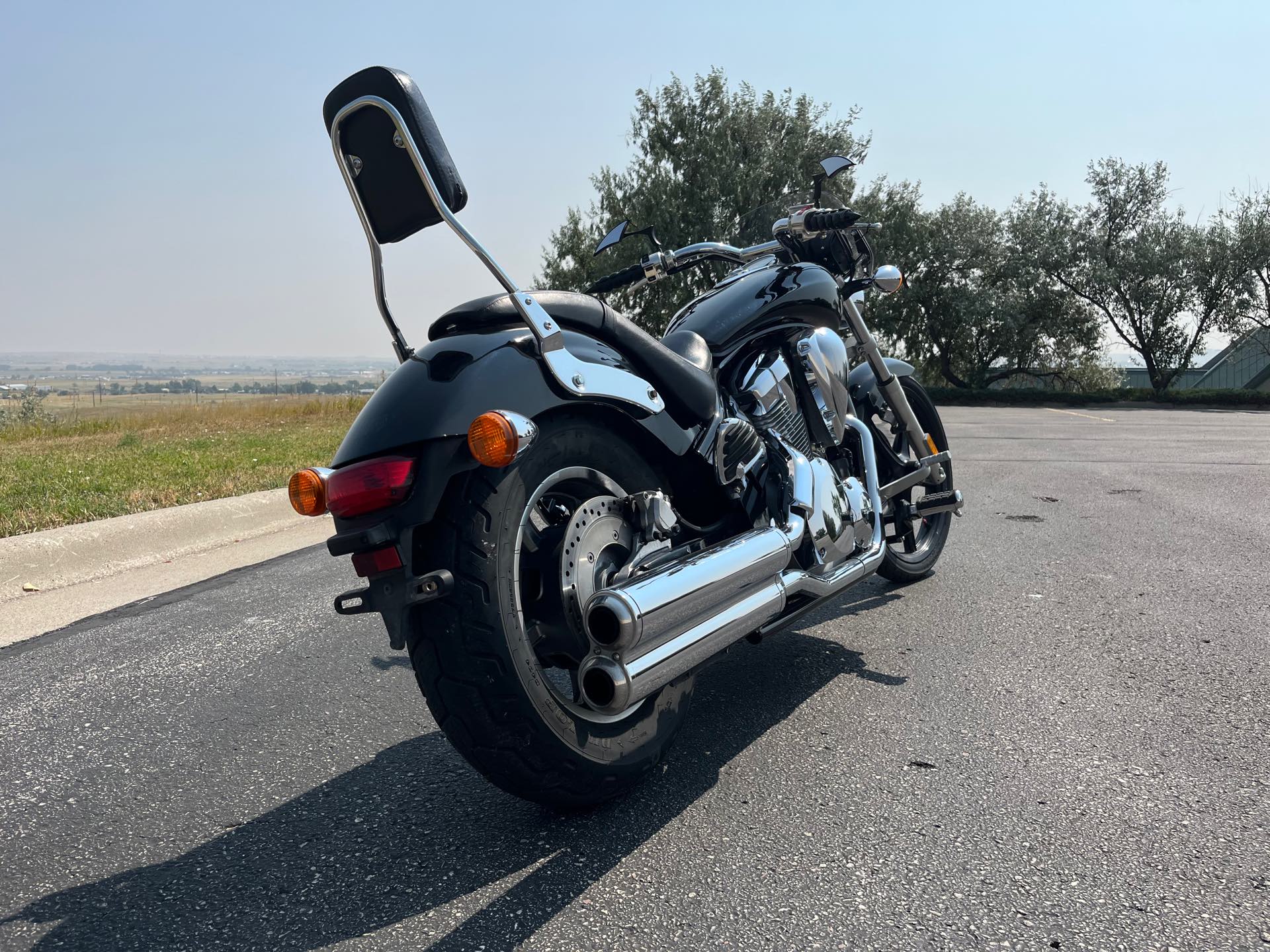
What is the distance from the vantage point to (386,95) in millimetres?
2021

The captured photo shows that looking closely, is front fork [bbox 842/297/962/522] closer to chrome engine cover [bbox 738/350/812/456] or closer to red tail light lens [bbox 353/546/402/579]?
chrome engine cover [bbox 738/350/812/456]

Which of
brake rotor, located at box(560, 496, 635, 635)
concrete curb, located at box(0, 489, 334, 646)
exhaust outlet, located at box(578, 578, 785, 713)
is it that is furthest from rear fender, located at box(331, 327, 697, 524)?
concrete curb, located at box(0, 489, 334, 646)

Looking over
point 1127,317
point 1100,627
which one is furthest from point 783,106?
point 1100,627

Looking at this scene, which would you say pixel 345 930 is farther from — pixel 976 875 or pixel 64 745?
pixel 64 745

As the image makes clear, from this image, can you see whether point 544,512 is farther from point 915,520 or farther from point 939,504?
point 915,520

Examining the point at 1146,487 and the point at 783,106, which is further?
the point at 783,106

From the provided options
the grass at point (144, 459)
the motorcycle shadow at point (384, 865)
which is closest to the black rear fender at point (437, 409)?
the motorcycle shadow at point (384, 865)

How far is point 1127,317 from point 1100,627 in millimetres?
37956

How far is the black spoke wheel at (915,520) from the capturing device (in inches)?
181

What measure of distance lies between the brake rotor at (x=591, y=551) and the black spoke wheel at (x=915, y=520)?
7.32 feet

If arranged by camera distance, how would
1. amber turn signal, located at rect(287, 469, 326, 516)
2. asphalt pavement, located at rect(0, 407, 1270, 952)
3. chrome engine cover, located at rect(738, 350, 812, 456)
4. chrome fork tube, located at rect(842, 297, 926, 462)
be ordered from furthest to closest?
1. chrome fork tube, located at rect(842, 297, 926, 462)
2. chrome engine cover, located at rect(738, 350, 812, 456)
3. amber turn signal, located at rect(287, 469, 326, 516)
4. asphalt pavement, located at rect(0, 407, 1270, 952)

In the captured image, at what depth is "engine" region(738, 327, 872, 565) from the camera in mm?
3244

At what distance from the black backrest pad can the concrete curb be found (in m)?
3.33

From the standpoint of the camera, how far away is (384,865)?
224cm
